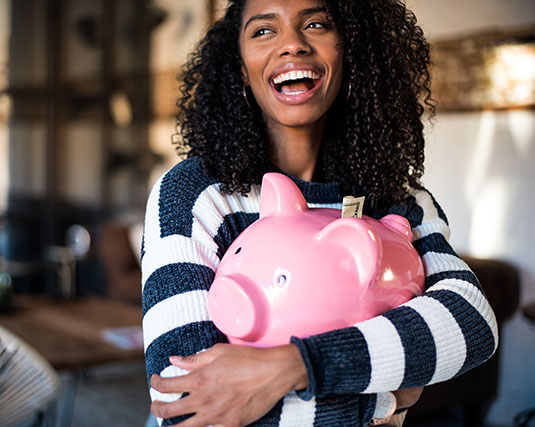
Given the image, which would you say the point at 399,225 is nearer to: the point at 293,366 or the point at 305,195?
the point at 305,195

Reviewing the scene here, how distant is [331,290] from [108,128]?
5.76m

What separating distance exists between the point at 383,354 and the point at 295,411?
146mm

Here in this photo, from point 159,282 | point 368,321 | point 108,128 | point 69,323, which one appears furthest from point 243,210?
point 108,128

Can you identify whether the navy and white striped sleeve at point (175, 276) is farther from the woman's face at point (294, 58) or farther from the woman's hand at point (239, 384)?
the woman's face at point (294, 58)

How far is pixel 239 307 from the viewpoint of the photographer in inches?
35.1

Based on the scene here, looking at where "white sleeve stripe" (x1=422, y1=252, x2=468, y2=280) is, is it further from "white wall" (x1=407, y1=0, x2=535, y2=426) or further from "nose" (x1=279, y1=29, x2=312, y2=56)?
"white wall" (x1=407, y1=0, x2=535, y2=426)

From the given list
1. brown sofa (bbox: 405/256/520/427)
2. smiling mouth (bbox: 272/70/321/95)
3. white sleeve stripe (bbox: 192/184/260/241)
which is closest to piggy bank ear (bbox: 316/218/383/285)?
white sleeve stripe (bbox: 192/184/260/241)

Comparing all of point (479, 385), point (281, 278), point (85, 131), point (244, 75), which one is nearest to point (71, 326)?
point (479, 385)

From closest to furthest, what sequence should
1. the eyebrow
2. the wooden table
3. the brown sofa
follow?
the eyebrow → the wooden table → the brown sofa

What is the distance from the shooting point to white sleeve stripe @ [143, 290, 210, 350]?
0.97 meters

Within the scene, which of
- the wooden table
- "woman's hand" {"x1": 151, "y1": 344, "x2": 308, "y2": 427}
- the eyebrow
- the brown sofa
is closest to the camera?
"woman's hand" {"x1": 151, "y1": 344, "x2": 308, "y2": 427}

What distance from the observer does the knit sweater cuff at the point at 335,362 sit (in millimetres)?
874

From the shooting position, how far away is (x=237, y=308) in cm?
89

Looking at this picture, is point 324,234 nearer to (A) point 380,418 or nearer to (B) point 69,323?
(A) point 380,418
